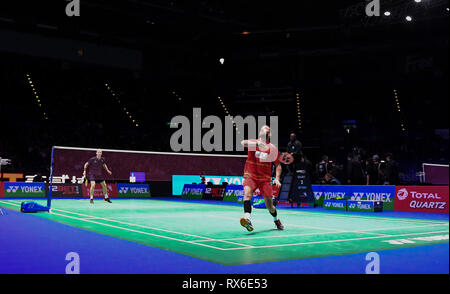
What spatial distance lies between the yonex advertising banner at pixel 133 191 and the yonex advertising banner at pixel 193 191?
2226 mm

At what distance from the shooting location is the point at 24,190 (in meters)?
25.6

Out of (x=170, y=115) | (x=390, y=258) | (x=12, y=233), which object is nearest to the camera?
Result: (x=390, y=258)

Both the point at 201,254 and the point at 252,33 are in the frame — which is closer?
the point at 201,254

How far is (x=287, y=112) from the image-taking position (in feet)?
133

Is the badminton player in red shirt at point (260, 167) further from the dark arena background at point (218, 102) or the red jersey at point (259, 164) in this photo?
the dark arena background at point (218, 102)

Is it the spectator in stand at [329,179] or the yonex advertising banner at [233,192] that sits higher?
the spectator in stand at [329,179]

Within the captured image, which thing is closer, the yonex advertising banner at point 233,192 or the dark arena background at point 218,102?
the dark arena background at point 218,102

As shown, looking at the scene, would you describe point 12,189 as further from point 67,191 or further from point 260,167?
point 260,167

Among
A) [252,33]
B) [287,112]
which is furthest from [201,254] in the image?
[287,112]

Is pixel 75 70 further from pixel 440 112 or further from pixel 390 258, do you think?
pixel 390 258

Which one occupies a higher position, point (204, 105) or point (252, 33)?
point (252, 33)

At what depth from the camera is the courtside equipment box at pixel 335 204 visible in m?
19.4

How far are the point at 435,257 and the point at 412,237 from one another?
280 cm

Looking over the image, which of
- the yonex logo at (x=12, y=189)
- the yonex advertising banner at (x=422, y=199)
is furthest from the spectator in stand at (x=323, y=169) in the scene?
the yonex logo at (x=12, y=189)
